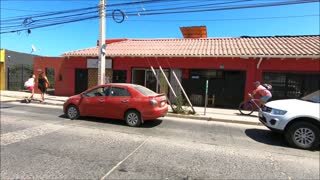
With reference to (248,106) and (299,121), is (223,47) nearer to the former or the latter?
(248,106)

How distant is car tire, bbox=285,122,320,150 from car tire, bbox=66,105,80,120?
7.30 m

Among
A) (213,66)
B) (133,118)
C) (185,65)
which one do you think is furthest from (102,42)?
(213,66)

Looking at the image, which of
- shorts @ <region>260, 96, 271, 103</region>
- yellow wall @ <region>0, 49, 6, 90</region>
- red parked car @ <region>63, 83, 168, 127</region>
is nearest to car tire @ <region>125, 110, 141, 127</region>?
red parked car @ <region>63, 83, 168, 127</region>

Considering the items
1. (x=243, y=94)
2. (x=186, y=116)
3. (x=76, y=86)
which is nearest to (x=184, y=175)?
(x=186, y=116)

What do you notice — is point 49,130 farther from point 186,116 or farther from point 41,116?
point 186,116

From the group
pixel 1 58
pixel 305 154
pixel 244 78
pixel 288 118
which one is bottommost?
pixel 305 154

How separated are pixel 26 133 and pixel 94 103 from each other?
2.64 metres

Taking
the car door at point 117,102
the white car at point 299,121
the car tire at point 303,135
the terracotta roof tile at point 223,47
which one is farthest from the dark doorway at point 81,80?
the car tire at point 303,135

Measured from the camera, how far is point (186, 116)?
1080 centimetres

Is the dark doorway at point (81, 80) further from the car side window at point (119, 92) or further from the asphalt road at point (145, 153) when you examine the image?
the car side window at point (119, 92)

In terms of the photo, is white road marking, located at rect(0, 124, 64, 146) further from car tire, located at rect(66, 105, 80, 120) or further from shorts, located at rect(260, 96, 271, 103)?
shorts, located at rect(260, 96, 271, 103)

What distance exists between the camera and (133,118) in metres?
8.63

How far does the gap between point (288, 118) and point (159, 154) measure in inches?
141

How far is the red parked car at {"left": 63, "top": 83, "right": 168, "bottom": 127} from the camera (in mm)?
8531
